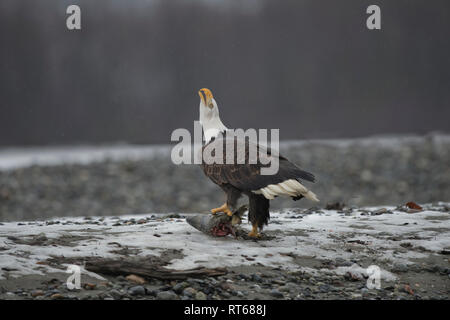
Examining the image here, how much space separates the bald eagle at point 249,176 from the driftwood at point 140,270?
101 cm

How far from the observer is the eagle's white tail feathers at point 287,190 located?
15.1ft

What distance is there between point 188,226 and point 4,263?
1972mm

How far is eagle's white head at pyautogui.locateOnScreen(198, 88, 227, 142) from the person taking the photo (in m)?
5.07

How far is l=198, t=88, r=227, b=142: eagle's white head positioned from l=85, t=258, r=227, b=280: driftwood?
151cm

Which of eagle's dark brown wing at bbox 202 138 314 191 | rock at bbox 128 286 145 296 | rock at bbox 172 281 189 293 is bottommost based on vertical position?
rock at bbox 172 281 189 293

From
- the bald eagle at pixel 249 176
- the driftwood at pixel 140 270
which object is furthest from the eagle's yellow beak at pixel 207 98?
the driftwood at pixel 140 270

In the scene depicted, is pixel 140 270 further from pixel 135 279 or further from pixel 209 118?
pixel 209 118

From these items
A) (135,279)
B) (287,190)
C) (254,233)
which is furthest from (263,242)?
(135,279)

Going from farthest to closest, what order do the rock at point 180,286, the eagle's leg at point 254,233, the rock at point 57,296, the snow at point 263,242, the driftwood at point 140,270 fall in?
the eagle's leg at point 254,233 → the snow at point 263,242 → the driftwood at point 140,270 → the rock at point 180,286 → the rock at point 57,296

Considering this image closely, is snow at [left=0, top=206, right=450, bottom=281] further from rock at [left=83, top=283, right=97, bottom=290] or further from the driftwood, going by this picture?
rock at [left=83, top=283, right=97, bottom=290]

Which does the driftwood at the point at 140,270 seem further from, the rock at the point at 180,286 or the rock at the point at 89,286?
the rock at the point at 89,286

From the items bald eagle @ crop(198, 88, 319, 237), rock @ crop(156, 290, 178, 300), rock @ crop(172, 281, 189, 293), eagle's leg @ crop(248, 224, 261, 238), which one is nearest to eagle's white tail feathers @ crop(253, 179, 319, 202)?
bald eagle @ crop(198, 88, 319, 237)

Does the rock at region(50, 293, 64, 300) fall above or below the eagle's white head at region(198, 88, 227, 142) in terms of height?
below

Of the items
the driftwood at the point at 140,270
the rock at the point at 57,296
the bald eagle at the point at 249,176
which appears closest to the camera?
the rock at the point at 57,296
